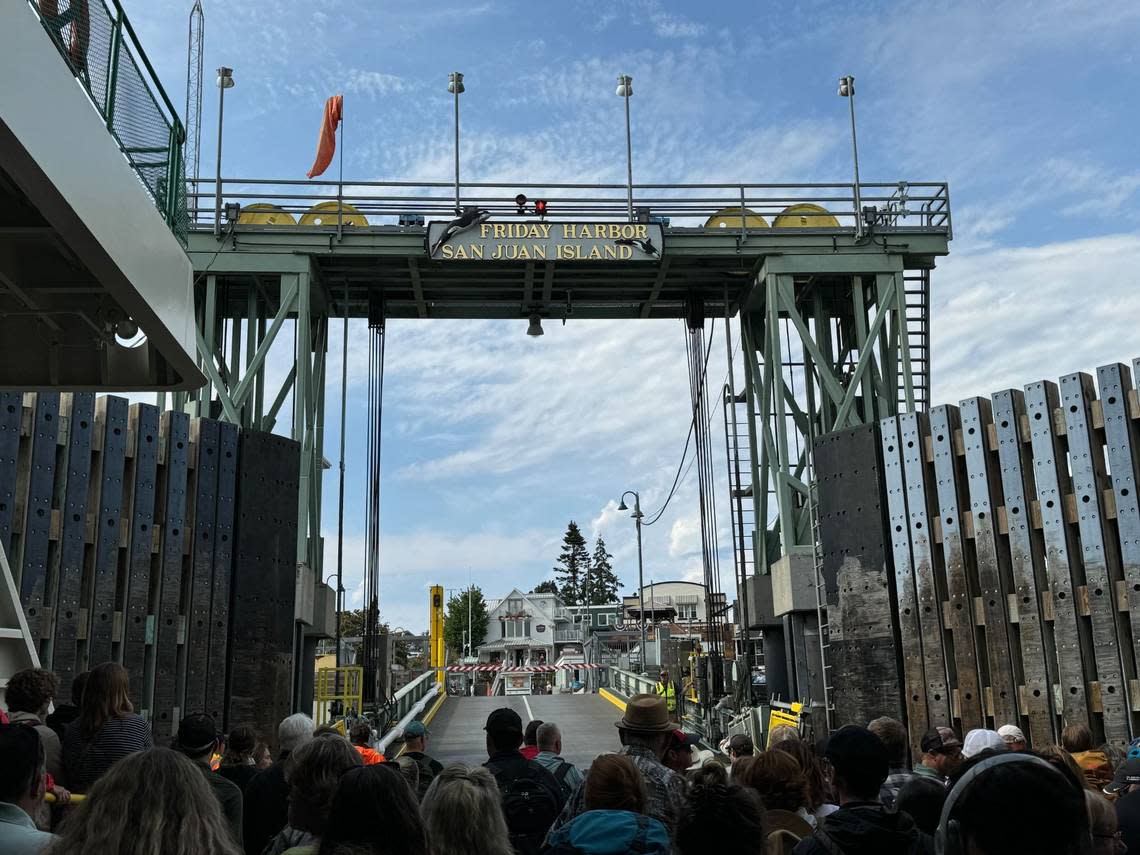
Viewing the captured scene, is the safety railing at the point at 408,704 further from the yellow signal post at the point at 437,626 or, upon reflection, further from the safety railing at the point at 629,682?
the yellow signal post at the point at 437,626

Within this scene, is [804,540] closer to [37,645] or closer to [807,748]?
[37,645]

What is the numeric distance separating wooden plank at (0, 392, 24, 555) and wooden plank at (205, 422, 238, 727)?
2.87 meters

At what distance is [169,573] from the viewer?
13977mm

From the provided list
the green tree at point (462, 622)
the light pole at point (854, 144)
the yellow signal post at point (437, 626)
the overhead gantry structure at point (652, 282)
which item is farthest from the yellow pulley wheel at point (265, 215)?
the green tree at point (462, 622)

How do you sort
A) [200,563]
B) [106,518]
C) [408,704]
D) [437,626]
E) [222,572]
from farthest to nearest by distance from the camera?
[437,626] < [408,704] < [222,572] < [200,563] < [106,518]

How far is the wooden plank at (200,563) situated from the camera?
14008mm

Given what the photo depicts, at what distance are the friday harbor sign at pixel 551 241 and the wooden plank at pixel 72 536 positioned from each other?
299 inches

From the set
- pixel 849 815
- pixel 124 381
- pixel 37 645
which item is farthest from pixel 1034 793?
pixel 37 645

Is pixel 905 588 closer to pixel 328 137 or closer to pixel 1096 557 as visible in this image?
pixel 1096 557

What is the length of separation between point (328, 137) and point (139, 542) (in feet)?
33.3

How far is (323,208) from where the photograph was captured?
2000 cm

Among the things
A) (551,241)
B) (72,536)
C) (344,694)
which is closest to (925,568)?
(551,241)

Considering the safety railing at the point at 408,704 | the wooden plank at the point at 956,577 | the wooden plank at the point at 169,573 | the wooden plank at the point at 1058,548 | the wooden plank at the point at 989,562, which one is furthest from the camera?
the safety railing at the point at 408,704

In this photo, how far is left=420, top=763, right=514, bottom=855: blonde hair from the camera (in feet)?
12.8
